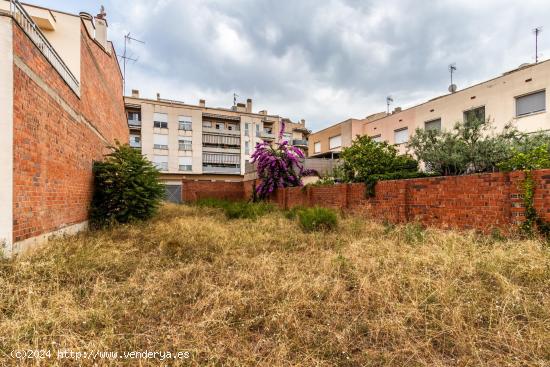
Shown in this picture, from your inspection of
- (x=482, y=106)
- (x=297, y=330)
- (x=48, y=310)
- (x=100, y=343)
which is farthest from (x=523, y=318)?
(x=482, y=106)

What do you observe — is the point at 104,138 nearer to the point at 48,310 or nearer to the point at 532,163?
the point at 48,310

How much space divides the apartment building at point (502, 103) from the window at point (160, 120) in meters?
28.6

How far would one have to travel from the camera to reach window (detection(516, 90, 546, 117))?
12781 millimetres

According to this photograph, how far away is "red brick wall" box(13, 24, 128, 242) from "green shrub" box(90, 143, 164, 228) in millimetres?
432

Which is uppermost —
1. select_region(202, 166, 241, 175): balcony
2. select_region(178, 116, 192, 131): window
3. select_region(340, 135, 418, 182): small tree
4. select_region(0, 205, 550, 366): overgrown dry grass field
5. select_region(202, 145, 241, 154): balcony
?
select_region(178, 116, 192, 131): window

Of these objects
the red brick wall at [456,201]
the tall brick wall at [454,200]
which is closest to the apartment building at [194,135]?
the tall brick wall at [454,200]

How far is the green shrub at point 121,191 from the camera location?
8.15m

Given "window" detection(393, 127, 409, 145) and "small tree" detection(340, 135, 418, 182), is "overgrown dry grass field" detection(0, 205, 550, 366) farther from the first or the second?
"window" detection(393, 127, 409, 145)

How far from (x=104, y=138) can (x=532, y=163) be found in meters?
13.1

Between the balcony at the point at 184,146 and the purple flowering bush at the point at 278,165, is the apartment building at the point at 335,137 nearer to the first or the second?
the purple flowering bush at the point at 278,165

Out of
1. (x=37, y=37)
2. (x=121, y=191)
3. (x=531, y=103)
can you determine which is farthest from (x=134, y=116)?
(x=531, y=103)

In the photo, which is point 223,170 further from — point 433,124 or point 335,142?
point 433,124

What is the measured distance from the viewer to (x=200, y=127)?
35906 millimetres

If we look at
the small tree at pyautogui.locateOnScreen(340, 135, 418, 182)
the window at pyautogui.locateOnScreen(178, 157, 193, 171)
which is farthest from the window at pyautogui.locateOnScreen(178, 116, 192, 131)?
the small tree at pyautogui.locateOnScreen(340, 135, 418, 182)
